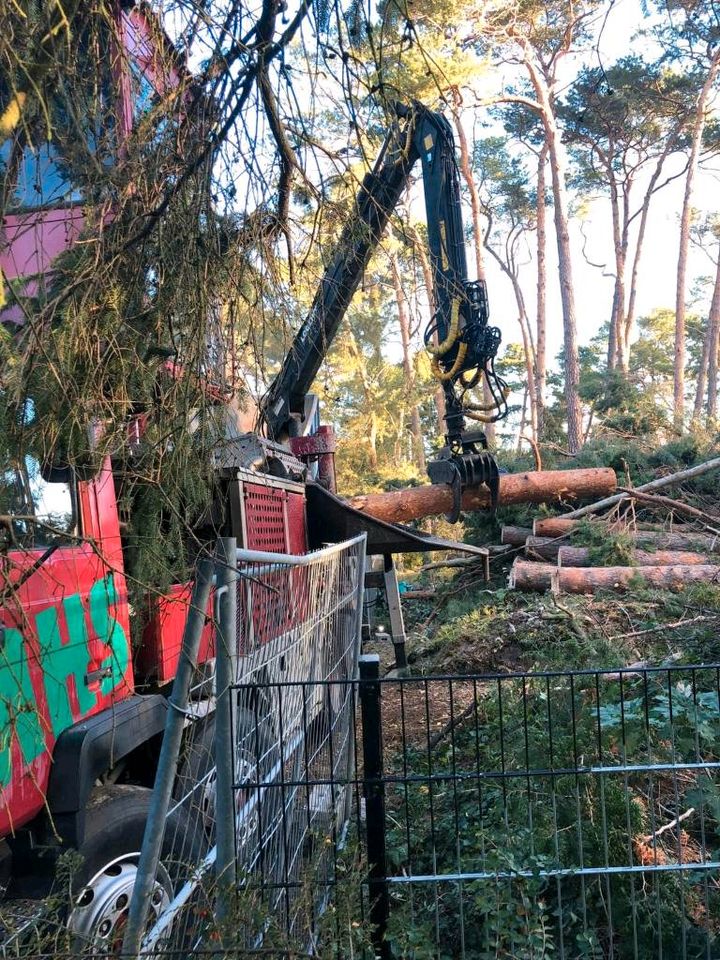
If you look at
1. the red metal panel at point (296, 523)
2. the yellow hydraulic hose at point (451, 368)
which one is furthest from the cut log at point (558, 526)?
the red metal panel at point (296, 523)

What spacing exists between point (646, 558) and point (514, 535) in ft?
7.30

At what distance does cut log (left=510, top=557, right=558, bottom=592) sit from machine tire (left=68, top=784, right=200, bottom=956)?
786cm

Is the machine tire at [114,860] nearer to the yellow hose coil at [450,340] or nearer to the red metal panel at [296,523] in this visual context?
the red metal panel at [296,523]

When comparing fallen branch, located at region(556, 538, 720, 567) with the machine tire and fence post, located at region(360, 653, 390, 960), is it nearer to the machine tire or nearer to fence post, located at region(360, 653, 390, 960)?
fence post, located at region(360, 653, 390, 960)

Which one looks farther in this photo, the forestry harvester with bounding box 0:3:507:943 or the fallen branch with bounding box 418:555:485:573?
the fallen branch with bounding box 418:555:485:573

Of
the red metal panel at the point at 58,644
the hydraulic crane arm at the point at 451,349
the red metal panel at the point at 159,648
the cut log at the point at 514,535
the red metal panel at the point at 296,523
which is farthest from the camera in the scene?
the cut log at the point at 514,535

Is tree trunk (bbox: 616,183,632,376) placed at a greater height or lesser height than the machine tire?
greater

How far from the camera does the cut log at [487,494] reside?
955 cm

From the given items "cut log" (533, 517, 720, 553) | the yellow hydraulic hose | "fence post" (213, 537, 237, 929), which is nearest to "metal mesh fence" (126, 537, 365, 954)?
"fence post" (213, 537, 237, 929)

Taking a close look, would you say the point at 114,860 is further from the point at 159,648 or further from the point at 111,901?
the point at 159,648

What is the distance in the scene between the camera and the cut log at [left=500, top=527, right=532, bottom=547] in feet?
39.9

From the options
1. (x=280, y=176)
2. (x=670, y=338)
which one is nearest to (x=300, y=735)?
(x=280, y=176)

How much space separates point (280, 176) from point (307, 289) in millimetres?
463

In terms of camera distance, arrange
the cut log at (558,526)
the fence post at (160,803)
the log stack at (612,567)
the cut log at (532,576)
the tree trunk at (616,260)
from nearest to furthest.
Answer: the fence post at (160,803), the log stack at (612,567), the cut log at (532,576), the cut log at (558,526), the tree trunk at (616,260)
